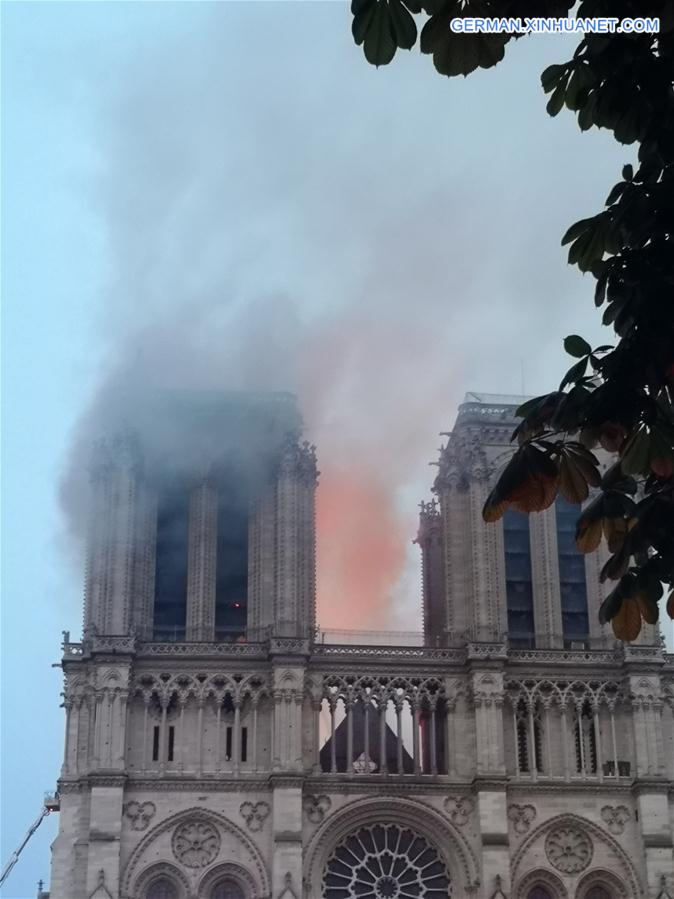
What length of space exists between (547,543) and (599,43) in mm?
49819

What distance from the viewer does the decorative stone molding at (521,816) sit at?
5303 centimetres

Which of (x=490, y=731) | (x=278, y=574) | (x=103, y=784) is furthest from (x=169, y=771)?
(x=490, y=731)

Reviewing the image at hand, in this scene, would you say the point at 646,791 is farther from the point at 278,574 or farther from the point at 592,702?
the point at 278,574

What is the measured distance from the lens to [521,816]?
53.2m

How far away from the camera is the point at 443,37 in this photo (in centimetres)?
784

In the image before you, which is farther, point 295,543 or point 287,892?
point 295,543

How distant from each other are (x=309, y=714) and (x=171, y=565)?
7.62 m

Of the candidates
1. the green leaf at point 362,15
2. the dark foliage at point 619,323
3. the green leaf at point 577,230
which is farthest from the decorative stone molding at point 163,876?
the green leaf at point 362,15

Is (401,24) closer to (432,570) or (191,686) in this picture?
(191,686)

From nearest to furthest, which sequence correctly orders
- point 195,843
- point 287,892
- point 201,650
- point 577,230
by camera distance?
point 577,230 → point 287,892 → point 195,843 → point 201,650

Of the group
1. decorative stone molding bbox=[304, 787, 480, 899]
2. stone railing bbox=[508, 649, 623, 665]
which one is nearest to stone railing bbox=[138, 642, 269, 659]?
decorative stone molding bbox=[304, 787, 480, 899]

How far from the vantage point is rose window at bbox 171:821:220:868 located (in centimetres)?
5162

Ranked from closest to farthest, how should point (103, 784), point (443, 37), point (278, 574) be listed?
point (443, 37), point (103, 784), point (278, 574)

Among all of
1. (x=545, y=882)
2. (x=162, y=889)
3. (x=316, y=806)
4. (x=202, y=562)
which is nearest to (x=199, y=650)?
(x=202, y=562)
